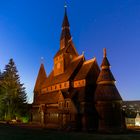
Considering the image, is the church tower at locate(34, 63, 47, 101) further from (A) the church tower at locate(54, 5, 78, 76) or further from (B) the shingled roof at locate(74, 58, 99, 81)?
(B) the shingled roof at locate(74, 58, 99, 81)

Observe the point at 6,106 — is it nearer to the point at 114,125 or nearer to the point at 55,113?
the point at 55,113

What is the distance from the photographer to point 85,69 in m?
48.7

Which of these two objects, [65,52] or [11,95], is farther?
[11,95]

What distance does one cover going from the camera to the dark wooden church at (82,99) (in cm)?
4172

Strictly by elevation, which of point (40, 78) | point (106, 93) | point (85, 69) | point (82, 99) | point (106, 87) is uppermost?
point (40, 78)

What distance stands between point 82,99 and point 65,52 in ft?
54.7

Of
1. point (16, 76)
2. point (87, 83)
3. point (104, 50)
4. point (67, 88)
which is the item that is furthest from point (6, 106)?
point (104, 50)

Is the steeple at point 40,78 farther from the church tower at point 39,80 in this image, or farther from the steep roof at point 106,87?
the steep roof at point 106,87

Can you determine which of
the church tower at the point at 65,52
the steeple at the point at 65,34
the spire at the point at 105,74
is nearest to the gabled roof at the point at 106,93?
the spire at the point at 105,74

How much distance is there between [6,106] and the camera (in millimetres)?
63562

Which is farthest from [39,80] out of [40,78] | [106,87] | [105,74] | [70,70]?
[106,87]

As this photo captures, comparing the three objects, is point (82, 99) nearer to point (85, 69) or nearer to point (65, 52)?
point (85, 69)

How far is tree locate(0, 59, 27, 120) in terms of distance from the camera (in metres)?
63.1

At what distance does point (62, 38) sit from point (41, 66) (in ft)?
46.5
